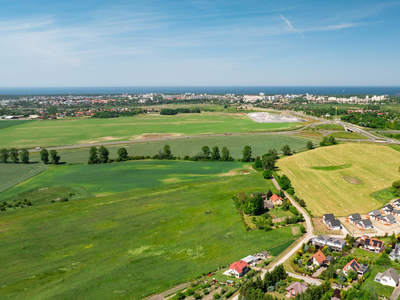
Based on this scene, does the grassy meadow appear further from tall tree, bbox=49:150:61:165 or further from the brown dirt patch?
tall tree, bbox=49:150:61:165

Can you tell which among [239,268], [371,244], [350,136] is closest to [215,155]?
[371,244]

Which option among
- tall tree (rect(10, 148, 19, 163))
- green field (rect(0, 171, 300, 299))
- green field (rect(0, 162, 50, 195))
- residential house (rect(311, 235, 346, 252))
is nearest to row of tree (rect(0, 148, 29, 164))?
tall tree (rect(10, 148, 19, 163))

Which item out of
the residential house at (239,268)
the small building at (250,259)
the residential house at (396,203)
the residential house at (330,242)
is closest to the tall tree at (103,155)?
the small building at (250,259)

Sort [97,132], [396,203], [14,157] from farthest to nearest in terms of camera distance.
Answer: [97,132] → [14,157] → [396,203]

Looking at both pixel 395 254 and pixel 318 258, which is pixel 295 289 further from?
pixel 395 254

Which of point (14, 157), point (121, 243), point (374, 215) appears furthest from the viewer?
point (14, 157)

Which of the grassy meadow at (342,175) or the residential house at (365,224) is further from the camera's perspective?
the grassy meadow at (342,175)

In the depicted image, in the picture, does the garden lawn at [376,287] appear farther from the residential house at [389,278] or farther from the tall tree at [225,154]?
the tall tree at [225,154]
